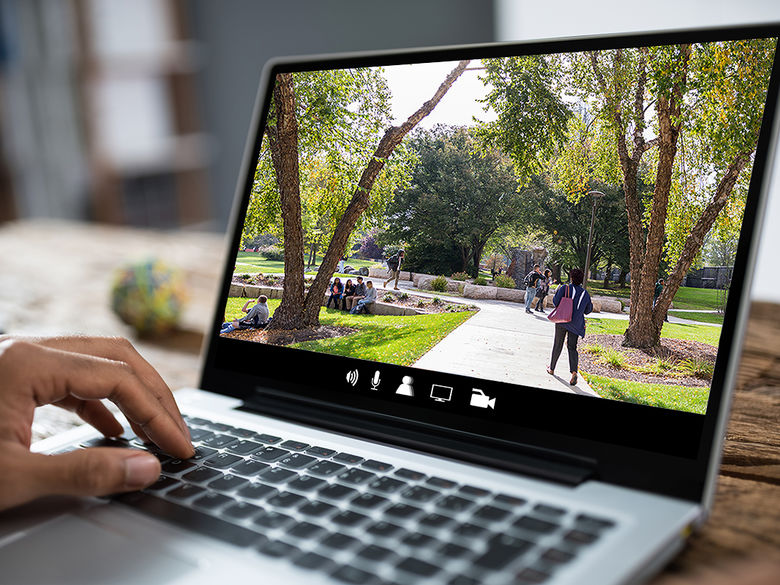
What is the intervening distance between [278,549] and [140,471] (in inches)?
6.5

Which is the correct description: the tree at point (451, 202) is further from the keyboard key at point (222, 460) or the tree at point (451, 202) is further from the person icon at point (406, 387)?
the keyboard key at point (222, 460)

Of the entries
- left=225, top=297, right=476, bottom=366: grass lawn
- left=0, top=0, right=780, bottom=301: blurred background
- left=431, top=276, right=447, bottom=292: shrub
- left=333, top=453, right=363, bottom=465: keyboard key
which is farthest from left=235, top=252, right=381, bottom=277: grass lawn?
left=0, top=0, right=780, bottom=301: blurred background

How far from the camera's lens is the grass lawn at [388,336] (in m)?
0.78

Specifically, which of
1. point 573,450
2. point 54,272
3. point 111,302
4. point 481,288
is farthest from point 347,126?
point 54,272

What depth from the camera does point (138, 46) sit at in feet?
16.3

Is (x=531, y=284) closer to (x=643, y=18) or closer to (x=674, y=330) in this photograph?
(x=674, y=330)

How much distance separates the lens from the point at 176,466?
2.19 ft

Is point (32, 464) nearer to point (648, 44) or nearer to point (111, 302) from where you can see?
point (648, 44)

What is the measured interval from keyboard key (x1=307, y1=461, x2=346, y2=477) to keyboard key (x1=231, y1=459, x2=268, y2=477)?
0.16 ft

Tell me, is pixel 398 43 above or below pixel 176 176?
above

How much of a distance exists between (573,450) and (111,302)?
1229mm

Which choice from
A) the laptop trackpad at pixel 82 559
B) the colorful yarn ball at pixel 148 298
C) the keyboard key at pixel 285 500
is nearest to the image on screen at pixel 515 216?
the keyboard key at pixel 285 500

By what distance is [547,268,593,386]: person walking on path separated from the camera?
0.68 meters

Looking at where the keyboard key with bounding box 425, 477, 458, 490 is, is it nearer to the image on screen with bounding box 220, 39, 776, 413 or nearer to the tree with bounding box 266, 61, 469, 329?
the image on screen with bounding box 220, 39, 776, 413
